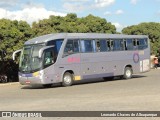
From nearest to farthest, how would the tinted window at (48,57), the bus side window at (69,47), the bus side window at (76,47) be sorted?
the tinted window at (48,57) → the bus side window at (69,47) → the bus side window at (76,47)

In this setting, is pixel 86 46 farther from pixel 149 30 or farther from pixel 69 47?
pixel 149 30

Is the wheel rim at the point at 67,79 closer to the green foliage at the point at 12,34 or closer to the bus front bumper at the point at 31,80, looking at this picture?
the bus front bumper at the point at 31,80

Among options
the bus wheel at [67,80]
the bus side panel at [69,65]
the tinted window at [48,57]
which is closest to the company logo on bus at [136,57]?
the bus side panel at [69,65]

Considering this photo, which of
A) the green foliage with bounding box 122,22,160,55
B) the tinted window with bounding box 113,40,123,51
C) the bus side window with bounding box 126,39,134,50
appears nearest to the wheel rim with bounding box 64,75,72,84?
the tinted window with bounding box 113,40,123,51

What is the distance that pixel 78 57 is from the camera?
2633 centimetres

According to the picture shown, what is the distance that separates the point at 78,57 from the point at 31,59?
3.10m

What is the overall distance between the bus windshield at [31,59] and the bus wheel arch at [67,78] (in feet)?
6.71

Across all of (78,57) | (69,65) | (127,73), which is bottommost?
(127,73)

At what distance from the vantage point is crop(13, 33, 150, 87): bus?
24.6 m

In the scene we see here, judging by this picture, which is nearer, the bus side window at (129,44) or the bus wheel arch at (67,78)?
the bus wheel arch at (67,78)

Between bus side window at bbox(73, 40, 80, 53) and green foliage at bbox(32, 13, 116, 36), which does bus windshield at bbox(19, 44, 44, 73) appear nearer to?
bus side window at bbox(73, 40, 80, 53)

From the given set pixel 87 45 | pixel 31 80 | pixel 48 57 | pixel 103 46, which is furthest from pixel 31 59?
pixel 103 46

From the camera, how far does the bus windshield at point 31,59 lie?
24492 mm

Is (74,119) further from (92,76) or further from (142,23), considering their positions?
(142,23)
